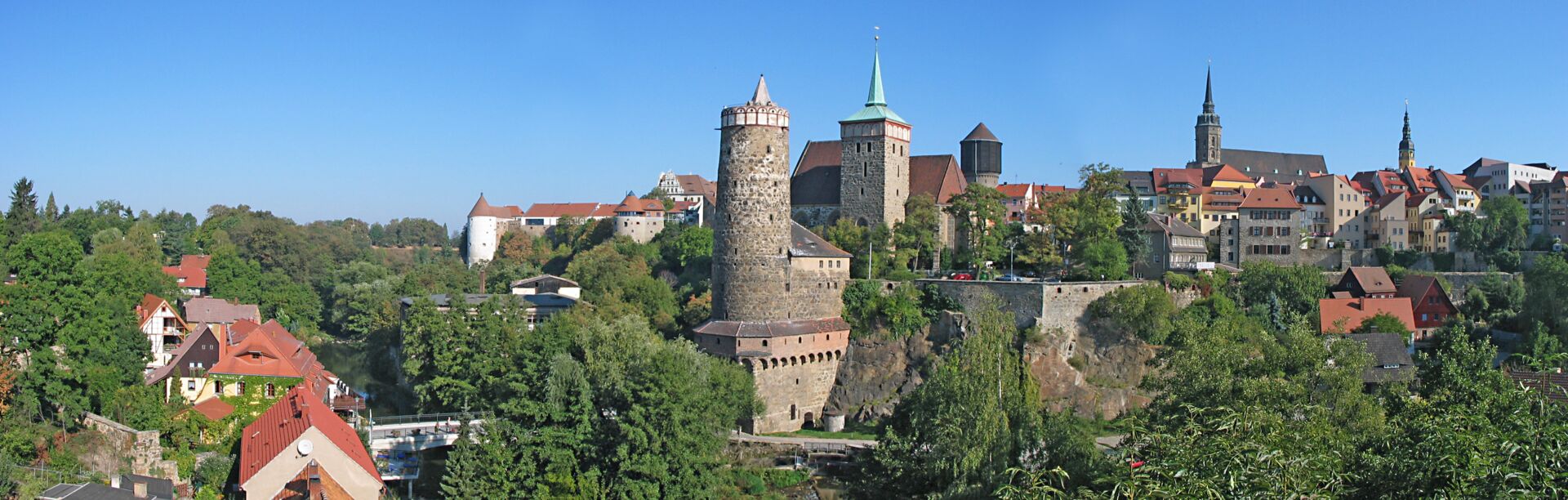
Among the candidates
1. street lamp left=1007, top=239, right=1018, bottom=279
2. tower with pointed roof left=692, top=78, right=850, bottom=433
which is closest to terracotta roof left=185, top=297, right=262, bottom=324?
tower with pointed roof left=692, top=78, right=850, bottom=433

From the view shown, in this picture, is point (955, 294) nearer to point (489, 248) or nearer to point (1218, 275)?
point (1218, 275)

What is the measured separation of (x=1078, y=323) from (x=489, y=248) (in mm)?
62892

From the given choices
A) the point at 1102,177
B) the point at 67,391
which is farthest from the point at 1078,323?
the point at 67,391

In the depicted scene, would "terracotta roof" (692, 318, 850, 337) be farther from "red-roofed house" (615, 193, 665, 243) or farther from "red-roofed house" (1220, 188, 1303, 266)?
"red-roofed house" (615, 193, 665, 243)

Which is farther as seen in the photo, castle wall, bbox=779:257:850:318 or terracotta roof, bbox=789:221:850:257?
terracotta roof, bbox=789:221:850:257

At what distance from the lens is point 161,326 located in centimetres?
5278

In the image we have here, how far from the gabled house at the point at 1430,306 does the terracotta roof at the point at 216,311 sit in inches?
2117

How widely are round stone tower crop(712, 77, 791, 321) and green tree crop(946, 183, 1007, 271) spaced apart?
1230cm

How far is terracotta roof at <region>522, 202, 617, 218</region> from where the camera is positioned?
103 metres

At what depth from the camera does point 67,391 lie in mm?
36562

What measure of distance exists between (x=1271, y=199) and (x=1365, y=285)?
9967mm

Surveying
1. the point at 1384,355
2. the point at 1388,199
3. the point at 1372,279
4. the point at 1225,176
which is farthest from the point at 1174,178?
the point at 1384,355

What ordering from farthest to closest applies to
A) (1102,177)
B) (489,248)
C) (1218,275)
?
1. (489,248)
2. (1102,177)
3. (1218,275)

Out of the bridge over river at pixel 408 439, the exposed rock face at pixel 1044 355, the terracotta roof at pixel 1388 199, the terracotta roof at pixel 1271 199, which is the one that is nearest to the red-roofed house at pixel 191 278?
the bridge over river at pixel 408 439
